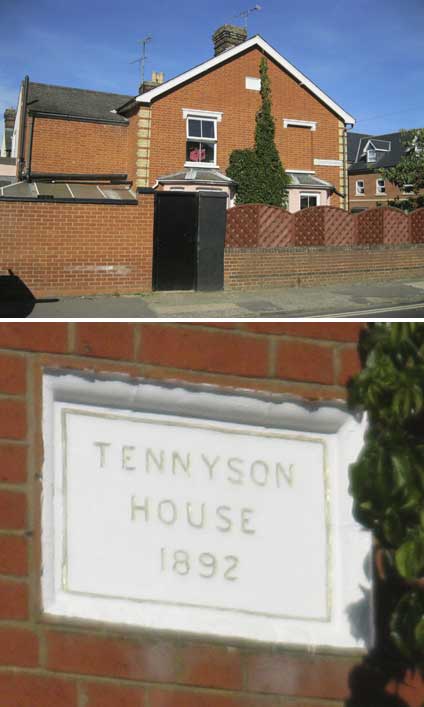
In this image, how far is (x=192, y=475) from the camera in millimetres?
1923

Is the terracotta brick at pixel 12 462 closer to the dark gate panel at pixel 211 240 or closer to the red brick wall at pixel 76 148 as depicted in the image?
the dark gate panel at pixel 211 240

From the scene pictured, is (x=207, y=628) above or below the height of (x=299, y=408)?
below

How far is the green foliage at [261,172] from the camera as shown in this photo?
2306 centimetres

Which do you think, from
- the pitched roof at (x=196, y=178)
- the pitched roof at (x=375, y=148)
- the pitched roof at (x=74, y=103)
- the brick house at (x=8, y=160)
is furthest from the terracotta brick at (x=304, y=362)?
the pitched roof at (x=375, y=148)

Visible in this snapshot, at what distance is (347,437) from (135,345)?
2.26 ft

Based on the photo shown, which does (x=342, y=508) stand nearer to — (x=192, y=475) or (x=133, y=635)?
(x=192, y=475)

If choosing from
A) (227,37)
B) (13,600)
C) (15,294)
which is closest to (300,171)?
(227,37)

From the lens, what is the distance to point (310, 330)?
1873mm

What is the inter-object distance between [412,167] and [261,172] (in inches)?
207

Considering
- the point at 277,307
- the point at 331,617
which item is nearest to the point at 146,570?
the point at 331,617

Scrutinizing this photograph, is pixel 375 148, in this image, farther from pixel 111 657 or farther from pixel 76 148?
pixel 111 657

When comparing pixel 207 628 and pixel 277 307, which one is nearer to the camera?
pixel 207 628

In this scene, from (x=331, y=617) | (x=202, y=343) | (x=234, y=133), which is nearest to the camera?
(x=202, y=343)

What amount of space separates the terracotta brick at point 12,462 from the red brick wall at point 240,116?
21.7 metres
